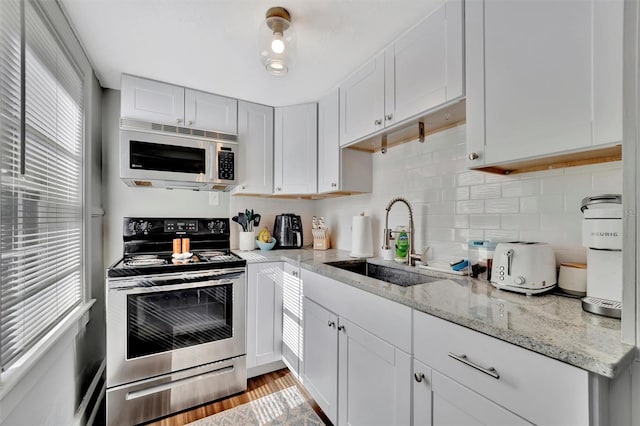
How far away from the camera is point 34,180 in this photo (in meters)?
1.16

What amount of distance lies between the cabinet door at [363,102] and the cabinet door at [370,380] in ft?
4.07

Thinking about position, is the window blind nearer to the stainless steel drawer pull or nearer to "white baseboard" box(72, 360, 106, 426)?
"white baseboard" box(72, 360, 106, 426)

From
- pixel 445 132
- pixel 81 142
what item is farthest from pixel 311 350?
pixel 81 142

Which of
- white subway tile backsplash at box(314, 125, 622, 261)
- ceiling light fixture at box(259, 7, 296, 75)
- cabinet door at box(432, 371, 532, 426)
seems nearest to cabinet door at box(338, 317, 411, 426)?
cabinet door at box(432, 371, 532, 426)

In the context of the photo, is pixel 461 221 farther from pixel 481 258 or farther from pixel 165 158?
pixel 165 158

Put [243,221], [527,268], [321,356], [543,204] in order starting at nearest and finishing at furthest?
[527,268] < [543,204] < [321,356] < [243,221]

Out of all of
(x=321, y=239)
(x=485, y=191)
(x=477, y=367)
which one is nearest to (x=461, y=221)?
(x=485, y=191)

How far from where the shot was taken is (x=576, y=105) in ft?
3.08

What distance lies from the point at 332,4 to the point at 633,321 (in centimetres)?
159

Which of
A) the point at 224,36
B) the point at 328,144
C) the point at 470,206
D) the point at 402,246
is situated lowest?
the point at 402,246

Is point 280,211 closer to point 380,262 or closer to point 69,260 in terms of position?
point 380,262

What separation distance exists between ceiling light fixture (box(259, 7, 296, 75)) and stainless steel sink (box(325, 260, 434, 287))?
4.22ft

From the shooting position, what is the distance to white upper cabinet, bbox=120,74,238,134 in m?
2.04

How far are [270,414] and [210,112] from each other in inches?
→ 89.3
